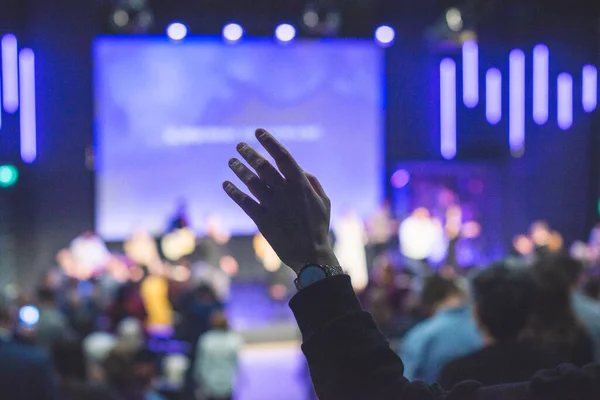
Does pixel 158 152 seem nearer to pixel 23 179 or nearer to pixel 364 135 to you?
pixel 23 179

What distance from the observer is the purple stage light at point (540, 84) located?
14615mm

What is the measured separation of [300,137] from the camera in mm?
13031

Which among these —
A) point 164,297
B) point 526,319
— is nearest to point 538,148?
point 164,297

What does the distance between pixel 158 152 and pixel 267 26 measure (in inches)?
117

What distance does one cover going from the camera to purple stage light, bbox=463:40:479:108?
1457 cm

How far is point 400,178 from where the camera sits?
1396 cm

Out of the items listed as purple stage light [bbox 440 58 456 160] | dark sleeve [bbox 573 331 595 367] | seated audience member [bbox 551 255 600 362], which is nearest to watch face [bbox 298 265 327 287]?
Answer: dark sleeve [bbox 573 331 595 367]

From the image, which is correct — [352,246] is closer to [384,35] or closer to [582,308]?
[384,35]

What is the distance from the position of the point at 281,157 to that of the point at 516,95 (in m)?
14.4

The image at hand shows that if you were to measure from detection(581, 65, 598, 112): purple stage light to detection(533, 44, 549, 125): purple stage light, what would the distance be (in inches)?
27.4

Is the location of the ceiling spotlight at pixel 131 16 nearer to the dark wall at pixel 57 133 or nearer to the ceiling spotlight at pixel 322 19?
the dark wall at pixel 57 133

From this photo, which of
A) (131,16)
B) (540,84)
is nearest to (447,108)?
(540,84)

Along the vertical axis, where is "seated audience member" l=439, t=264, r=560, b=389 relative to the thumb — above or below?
below

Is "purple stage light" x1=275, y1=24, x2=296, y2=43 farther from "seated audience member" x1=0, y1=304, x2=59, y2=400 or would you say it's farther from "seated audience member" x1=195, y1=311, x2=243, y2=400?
"seated audience member" x1=0, y1=304, x2=59, y2=400
